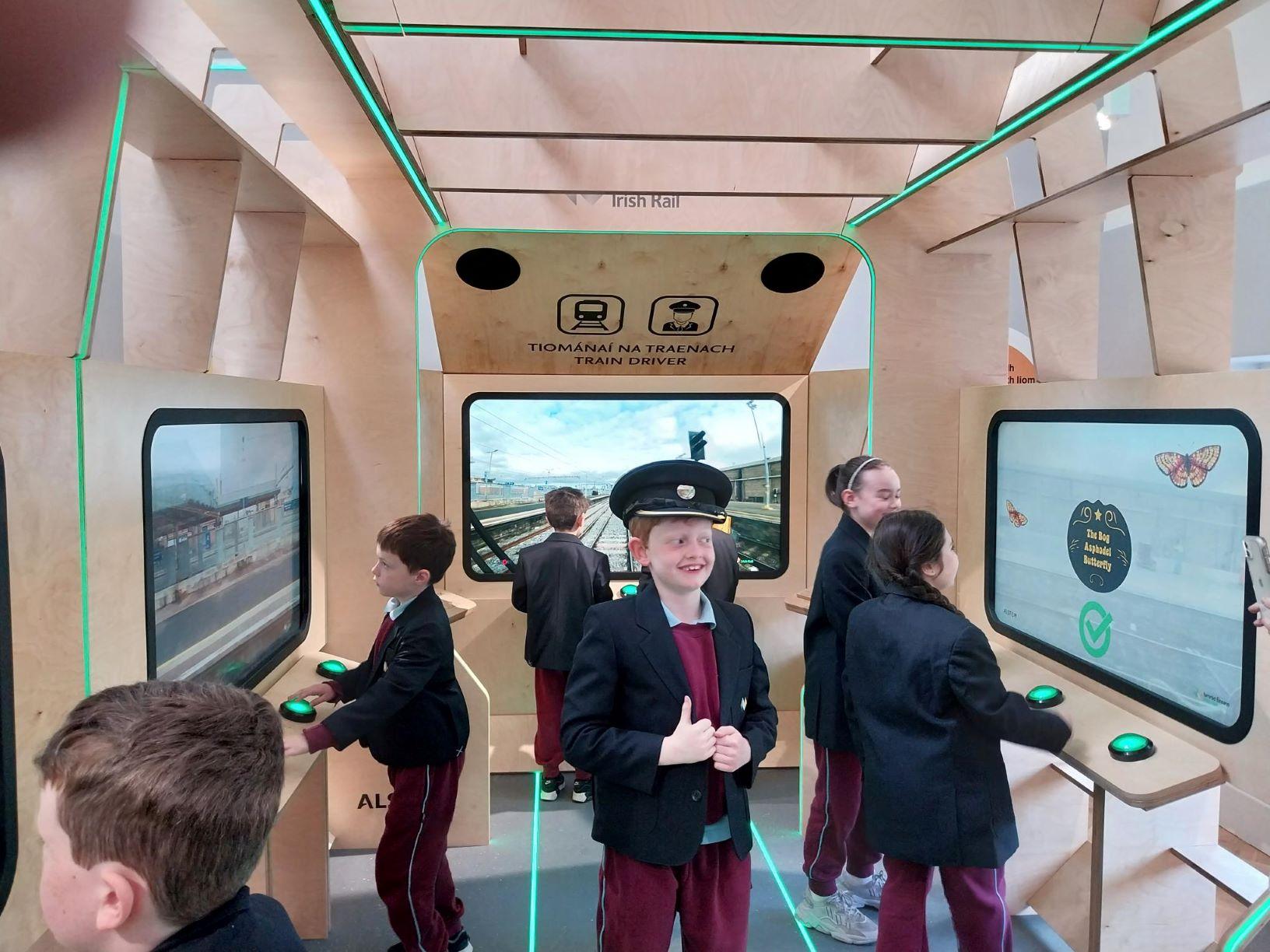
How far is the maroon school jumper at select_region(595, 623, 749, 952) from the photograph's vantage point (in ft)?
6.57

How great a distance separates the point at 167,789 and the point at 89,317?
3.27 feet

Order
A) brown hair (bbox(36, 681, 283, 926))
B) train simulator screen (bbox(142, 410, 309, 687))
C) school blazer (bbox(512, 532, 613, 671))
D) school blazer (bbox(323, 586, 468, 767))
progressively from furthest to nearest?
school blazer (bbox(512, 532, 613, 671)) → school blazer (bbox(323, 586, 468, 767)) → train simulator screen (bbox(142, 410, 309, 687)) → brown hair (bbox(36, 681, 283, 926))

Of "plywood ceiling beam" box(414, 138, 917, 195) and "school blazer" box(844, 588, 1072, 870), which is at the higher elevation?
"plywood ceiling beam" box(414, 138, 917, 195)

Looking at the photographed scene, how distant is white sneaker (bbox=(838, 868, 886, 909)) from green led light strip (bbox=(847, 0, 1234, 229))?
8.30 feet

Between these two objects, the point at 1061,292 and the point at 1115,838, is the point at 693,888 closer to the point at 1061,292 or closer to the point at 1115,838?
the point at 1115,838

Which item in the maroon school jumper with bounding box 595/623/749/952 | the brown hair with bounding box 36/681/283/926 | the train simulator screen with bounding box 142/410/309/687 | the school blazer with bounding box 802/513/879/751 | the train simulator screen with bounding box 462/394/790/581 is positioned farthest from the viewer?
the train simulator screen with bounding box 462/394/790/581

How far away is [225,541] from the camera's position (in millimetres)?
2537

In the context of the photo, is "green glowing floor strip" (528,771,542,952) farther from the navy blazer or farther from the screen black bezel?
the navy blazer

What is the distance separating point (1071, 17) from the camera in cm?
177

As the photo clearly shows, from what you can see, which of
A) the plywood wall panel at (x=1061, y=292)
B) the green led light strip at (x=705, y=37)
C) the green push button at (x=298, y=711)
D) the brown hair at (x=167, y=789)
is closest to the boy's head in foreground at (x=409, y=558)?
the green push button at (x=298, y=711)

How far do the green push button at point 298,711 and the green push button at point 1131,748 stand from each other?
228 cm

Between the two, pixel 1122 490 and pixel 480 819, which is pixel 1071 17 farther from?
pixel 480 819

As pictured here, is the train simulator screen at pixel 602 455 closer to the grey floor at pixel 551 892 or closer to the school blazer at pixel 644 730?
the grey floor at pixel 551 892

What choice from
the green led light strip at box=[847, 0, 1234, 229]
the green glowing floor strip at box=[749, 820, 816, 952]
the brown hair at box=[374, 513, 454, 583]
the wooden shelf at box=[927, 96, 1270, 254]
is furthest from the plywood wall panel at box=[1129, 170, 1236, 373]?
the brown hair at box=[374, 513, 454, 583]
